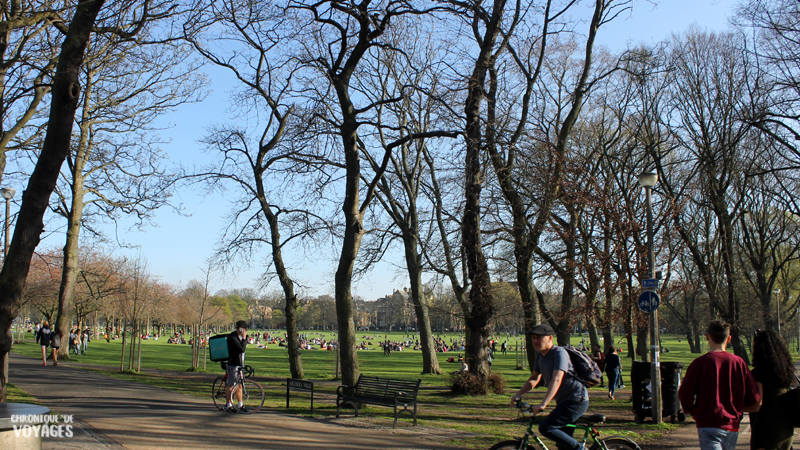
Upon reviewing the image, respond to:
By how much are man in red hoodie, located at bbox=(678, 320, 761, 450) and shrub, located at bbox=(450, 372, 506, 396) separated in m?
10.3

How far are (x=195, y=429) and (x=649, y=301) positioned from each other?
8.55 m

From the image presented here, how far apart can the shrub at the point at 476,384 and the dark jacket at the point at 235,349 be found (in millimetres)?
6438

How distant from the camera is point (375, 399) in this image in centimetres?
Answer: 1059

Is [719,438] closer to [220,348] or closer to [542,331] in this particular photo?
[542,331]

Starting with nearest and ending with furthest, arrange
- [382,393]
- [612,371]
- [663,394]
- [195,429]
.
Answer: [195,429] < [382,393] < [663,394] < [612,371]

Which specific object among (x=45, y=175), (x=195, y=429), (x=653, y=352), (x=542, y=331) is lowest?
(x=195, y=429)

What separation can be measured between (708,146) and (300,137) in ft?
60.9

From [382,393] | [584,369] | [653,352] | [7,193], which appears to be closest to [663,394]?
[653,352]

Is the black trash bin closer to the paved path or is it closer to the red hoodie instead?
the paved path

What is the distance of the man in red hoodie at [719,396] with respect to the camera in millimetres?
4793

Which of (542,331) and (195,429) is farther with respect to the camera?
(195,429)

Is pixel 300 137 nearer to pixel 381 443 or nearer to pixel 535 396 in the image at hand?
pixel 381 443

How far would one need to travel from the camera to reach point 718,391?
4.80 metres

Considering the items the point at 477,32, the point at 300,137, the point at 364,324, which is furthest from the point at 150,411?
the point at 364,324
